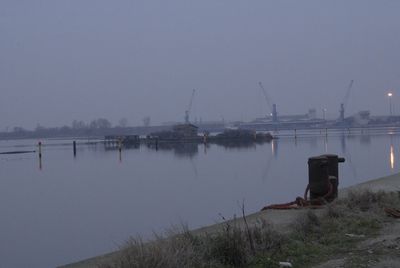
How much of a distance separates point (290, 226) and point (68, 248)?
3684 millimetres

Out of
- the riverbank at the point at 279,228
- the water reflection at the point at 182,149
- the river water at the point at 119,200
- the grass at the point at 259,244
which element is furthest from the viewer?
the water reflection at the point at 182,149

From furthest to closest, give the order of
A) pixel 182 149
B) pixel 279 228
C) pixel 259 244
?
pixel 182 149 < pixel 279 228 < pixel 259 244

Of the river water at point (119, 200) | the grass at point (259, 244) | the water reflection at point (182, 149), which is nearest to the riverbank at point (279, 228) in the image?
the grass at point (259, 244)

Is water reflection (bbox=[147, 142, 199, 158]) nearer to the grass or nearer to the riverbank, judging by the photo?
the riverbank

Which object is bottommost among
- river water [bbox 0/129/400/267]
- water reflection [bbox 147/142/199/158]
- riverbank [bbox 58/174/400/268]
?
water reflection [bbox 147/142/199/158]

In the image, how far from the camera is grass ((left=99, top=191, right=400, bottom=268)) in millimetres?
6457

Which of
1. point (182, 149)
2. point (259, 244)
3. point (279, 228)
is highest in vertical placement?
point (259, 244)

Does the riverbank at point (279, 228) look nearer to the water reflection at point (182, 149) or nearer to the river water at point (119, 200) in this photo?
the river water at point (119, 200)

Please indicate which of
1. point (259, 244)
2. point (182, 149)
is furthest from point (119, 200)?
point (182, 149)

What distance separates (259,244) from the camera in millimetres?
7828

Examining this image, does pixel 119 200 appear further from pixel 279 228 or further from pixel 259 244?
pixel 259 244

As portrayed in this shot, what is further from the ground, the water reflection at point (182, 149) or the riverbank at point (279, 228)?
the riverbank at point (279, 228)

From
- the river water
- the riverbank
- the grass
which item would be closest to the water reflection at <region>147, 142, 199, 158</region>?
the river water

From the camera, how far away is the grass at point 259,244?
6457 mm
